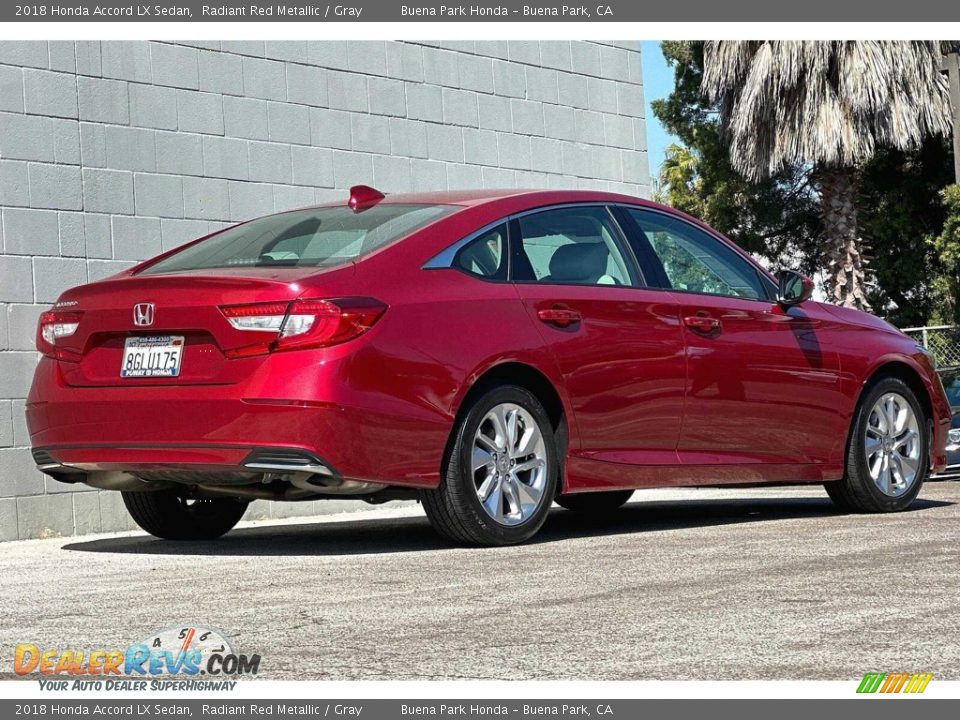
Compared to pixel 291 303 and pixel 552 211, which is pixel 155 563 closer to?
pixel 291 303

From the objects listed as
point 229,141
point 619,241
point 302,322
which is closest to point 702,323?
point 619,241

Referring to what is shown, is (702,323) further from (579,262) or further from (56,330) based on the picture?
(56,330)

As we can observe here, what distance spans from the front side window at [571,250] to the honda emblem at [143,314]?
5.08 ft

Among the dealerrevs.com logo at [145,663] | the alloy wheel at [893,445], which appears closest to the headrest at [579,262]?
the alloy wheel at [893,445]

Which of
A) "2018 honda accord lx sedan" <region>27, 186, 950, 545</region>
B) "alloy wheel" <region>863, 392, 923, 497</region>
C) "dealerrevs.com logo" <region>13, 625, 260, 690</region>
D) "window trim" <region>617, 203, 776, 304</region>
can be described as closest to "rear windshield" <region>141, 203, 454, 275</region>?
"2018 honda accord lx sedan" <region>27, 186, 950, 545</region>

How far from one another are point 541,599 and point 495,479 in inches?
65.5

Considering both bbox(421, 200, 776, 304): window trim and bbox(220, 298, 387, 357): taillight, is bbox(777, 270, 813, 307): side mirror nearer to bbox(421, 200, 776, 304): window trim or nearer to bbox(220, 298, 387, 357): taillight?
bbox(421, 200, 776, 304): window trim

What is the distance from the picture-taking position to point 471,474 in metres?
6.73

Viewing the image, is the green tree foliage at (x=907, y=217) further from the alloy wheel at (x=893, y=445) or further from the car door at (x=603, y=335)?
the car door at (x=603, y=335)

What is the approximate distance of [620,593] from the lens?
5348 mm

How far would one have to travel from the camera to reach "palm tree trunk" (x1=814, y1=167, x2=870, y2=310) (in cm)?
2886

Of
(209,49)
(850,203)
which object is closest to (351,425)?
(209,49)

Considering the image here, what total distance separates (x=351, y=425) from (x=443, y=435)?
0.44 metres

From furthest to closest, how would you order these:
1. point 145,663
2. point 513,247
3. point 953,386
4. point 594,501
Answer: point 953,386 < point 594,501 < point 513,247 < point 145,663
